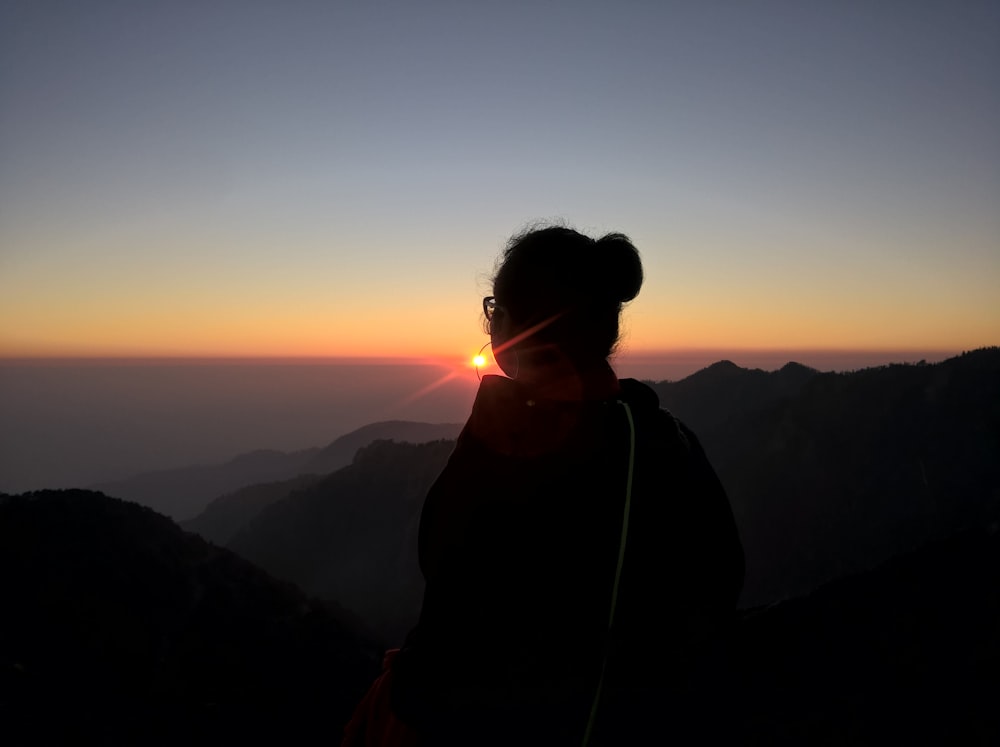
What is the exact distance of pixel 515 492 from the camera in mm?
1864

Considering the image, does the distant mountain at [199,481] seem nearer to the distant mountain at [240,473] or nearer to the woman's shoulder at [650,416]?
the distant mountain at [240,473]

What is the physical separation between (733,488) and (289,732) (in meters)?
33.2

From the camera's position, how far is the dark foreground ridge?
6.99 m

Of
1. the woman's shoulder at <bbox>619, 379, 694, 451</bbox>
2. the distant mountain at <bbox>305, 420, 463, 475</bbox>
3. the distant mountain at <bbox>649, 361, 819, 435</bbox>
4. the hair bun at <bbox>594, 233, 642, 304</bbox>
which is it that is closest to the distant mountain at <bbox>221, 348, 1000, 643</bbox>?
the distant mountain at <bbox>649, 361, 819, 435</bbox>

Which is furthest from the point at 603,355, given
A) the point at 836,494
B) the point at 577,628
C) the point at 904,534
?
the point at 836,494

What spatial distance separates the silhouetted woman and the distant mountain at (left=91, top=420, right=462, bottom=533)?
119136 mm

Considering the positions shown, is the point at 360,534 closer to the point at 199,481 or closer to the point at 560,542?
the point at 560,542

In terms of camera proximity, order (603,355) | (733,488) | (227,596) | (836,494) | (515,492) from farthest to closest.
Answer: (733,488) < (836,494) < (227,596) < (603,355) < (515,492)

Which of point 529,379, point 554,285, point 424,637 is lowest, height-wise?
point 424,637

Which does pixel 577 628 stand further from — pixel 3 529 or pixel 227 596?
pixel 3 529

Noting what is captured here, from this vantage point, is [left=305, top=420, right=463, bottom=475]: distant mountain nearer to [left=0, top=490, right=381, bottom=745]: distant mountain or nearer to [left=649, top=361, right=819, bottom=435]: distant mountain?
[left=649, top=361, right=819, bottom=435]: distant mountain

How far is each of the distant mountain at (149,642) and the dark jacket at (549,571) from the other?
1875 centimetres

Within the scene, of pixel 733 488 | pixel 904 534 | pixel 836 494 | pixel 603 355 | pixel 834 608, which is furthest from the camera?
pixel 733 488

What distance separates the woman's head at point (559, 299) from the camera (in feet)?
6.88
